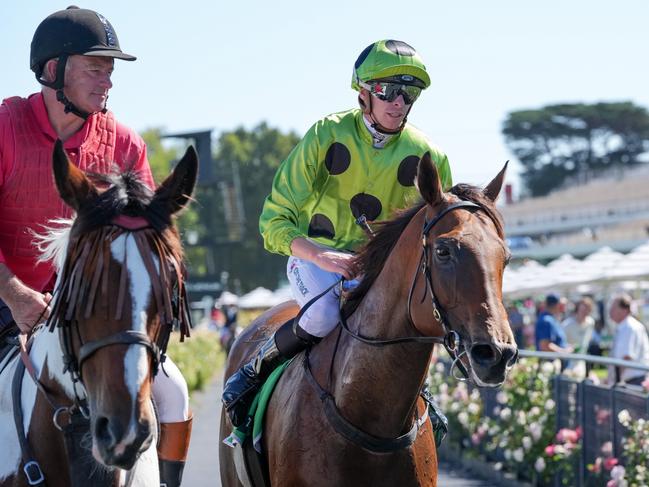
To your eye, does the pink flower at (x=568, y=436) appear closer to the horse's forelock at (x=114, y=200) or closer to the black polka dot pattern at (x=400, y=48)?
the black polka dot pattern at (x=400, y=48)

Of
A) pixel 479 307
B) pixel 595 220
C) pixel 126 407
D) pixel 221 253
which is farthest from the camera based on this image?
pixel 595 220

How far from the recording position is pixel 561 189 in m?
100

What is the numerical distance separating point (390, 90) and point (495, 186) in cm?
78

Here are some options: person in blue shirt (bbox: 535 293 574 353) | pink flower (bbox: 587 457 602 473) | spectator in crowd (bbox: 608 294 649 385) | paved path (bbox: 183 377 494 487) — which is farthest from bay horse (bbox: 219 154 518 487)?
person in blue shirt (bbox: 535 293 574 353)

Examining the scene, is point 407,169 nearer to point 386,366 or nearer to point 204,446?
point 386,366

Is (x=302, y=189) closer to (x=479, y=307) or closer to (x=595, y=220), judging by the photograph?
(x=479, y=307)

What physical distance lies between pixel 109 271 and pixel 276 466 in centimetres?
173

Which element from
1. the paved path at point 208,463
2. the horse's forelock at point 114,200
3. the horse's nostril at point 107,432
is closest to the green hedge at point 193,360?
the paved path at point 208,463

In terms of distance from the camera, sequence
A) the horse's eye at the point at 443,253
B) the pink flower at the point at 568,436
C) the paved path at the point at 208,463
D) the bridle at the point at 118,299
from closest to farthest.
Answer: the bridle at the point at 118,299
the horse's eye at the point at 443,253
the pink flower at the point at 568,436
the paved path at the point at 208,463

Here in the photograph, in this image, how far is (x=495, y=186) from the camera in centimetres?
462

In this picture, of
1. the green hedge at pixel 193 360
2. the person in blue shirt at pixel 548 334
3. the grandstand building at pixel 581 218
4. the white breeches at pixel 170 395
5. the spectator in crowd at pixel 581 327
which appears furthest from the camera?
the grandstand building at pixel 581 218

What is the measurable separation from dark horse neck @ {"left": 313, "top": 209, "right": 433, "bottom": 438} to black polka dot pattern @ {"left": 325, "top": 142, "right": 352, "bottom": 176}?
29.3 inches

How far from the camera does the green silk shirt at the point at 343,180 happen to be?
5281 mm

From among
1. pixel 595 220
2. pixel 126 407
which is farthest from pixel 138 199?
pixel 595 220
